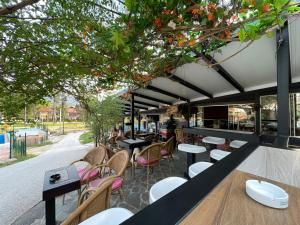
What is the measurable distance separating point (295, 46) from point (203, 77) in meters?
2.46

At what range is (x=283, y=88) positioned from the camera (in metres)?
2.38

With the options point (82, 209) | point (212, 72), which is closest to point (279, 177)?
point (82, 209)

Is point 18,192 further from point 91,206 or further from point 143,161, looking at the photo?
point 91,206

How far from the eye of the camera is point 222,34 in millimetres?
1746

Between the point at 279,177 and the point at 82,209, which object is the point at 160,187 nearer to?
the point at 82,209

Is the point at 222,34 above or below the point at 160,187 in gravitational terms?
above

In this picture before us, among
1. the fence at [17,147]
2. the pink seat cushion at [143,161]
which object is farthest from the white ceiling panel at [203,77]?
the fence at [17,147]

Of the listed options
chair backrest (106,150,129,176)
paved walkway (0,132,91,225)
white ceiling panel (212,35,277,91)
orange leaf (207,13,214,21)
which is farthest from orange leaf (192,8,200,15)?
paved walkway (0,132,91,225)

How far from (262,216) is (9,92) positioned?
2.97m

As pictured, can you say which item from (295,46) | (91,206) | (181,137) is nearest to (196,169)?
(91,206)

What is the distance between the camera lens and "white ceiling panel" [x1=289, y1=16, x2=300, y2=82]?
2.34 meters

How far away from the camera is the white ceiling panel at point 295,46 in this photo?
92.1 inches

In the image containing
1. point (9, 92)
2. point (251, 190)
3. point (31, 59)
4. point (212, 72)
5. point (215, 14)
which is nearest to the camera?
point (251, 190)

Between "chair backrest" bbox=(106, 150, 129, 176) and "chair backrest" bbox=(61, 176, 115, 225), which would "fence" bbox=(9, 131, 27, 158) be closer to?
"chair backrest" bbox=(106, 150, 129, 176)
